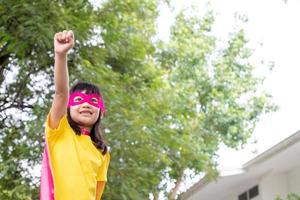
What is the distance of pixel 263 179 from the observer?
11.3 metres

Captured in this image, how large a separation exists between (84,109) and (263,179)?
944 centimetres

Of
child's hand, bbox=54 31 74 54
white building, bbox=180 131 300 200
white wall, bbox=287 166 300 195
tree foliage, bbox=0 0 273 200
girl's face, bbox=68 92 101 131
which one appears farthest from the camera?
white wall, bbox=287 166 300 195

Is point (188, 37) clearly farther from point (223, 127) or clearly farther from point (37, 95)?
point (37, 95)

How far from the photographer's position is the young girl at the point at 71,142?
214 centimetres

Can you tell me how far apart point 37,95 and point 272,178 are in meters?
5.40

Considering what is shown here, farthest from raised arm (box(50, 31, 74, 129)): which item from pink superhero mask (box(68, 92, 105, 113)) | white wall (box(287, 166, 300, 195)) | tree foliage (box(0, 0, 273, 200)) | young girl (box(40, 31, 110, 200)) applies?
white wall (box(287, 166, 300, 195))

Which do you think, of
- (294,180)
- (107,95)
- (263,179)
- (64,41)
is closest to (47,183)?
(64,41)

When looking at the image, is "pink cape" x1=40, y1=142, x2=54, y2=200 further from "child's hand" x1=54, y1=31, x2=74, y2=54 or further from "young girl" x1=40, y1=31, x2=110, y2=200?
"child's hand" x1=54, y1=31, x2=74, y2=54

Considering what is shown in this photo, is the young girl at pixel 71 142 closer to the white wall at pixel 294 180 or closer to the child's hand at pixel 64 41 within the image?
the child's hand at pixel 64 41

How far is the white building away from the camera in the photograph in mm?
9367

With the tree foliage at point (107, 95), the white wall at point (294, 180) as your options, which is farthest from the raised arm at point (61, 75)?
the white wall at point (294, 180)

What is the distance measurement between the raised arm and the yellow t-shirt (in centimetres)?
Answer: 4

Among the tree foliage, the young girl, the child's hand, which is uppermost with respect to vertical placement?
the tree foliage

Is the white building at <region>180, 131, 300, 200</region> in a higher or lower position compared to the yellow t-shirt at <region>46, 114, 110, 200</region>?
higher
